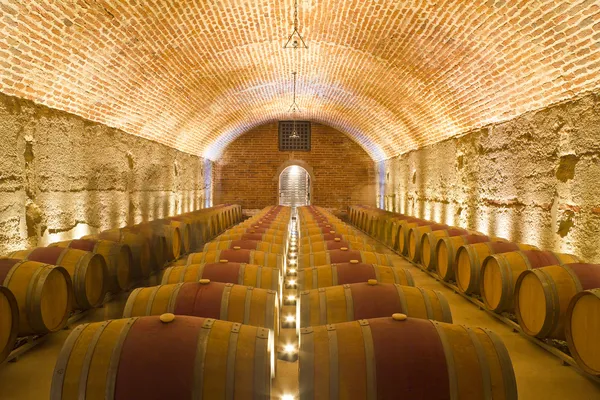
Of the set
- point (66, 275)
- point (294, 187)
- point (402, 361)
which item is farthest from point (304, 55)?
point (294, 187)

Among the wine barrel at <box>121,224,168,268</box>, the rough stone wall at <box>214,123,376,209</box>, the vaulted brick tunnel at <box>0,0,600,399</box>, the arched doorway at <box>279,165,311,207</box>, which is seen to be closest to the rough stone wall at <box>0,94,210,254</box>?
the vaulted brick tunnel at <box>0,0,600,399</box>

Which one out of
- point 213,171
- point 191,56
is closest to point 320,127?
point 213,171

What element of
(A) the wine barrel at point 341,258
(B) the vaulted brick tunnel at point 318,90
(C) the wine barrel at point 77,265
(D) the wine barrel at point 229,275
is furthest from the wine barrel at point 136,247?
(A) the wine barrel at point 341,258

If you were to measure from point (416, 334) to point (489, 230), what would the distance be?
5910 millimetres

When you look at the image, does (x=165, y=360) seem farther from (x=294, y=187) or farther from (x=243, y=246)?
(x=294, y=187)

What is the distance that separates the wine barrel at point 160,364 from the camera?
177 cm

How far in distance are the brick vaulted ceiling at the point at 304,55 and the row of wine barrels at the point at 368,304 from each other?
3.21 meters

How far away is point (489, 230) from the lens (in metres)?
7.21

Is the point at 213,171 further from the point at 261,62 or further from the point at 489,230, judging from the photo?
the point at 489,230

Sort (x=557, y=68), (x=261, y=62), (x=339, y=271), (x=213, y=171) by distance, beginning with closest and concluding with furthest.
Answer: (x=339, y=271) → (x=557, y=68) → (x=261, y=62) → (x=213, y=171)

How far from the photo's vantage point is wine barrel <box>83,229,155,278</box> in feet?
18.1

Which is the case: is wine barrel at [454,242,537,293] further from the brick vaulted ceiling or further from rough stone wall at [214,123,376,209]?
rough stone wall at [214,123,376,209]

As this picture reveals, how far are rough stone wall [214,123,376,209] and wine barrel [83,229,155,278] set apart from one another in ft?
35.7

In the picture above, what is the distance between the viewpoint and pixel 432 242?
6340 mm
